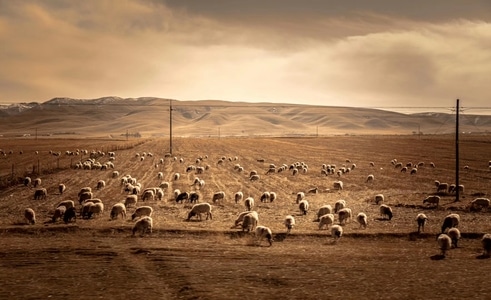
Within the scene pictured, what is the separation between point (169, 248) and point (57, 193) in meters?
18.5

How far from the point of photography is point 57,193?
3222 centimetres

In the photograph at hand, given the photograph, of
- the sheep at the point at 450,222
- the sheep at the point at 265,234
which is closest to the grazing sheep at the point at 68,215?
the sheep at the point at 265,234

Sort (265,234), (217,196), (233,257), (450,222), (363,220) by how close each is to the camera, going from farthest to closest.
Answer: (217,196), (363,220), (450,222), (265,234), (233,257)

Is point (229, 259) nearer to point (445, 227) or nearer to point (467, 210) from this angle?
point (445, 227)

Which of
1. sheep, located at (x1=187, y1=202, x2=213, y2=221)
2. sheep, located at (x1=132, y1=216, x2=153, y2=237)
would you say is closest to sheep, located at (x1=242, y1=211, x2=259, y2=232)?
sheep, located at (x1=187, y1=202, x2=213, y2=221)

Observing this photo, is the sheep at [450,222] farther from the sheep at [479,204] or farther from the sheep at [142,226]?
the sheep at [142,226]

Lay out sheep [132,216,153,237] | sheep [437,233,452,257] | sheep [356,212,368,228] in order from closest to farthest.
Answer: sheep [437,233,452,257]
sheep [132,216,153,237]
sheep [356,212,368,228]

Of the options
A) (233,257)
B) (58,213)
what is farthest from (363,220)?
(58,213)

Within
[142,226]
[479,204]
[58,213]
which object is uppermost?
[479,204]

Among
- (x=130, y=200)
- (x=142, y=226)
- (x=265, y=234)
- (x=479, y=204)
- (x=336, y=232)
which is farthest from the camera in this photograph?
(x=130, y=200)

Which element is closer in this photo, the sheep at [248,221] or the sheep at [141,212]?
the sheep at [248,221]

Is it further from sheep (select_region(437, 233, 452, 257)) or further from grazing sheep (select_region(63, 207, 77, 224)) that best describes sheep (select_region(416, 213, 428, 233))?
grazing sheep (select_region(63, 207, 77, 224))

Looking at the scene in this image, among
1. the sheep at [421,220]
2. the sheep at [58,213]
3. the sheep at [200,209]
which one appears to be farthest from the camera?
the sheep at [200,209]

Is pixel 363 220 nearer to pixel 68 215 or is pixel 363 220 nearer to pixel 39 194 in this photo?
pixel 68 215
